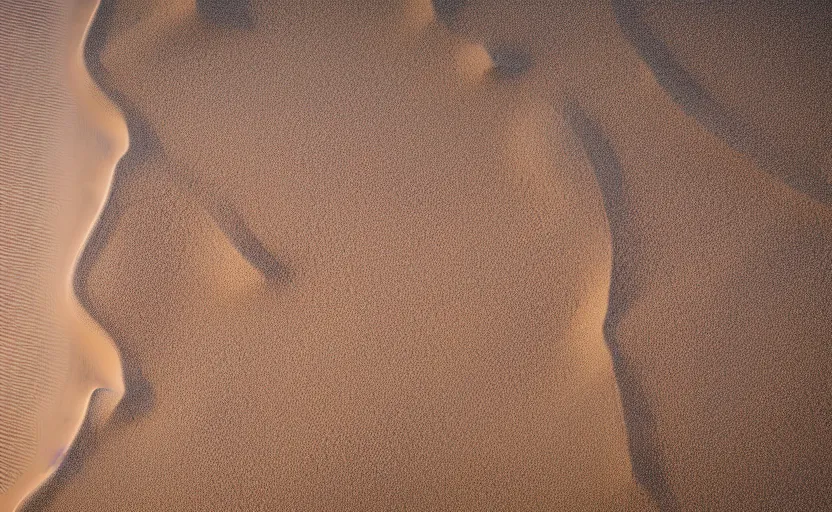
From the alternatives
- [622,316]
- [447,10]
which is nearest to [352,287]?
[622,316]

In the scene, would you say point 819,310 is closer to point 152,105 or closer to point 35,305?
point 152,105

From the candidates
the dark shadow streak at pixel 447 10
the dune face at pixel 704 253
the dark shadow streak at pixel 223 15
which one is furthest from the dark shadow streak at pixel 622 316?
the dark shadow streak at pixel 223 15

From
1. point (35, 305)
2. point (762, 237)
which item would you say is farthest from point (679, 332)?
point (35, 305)

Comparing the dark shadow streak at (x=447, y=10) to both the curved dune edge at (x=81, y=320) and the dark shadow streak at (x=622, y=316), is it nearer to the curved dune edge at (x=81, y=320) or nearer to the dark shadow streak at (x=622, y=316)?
the dark shadow streak at (x=622, y=316)

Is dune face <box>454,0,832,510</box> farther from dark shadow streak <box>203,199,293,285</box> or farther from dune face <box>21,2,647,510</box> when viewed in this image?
dark shadow streak <box>203,199,293,285</box>

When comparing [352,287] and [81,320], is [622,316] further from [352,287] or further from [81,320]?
[81,320]

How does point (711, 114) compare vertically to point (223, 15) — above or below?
below

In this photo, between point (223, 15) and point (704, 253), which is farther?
point (223, 15)

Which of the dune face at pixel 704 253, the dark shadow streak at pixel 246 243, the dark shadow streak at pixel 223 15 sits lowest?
the dune face at pixel 704 253
